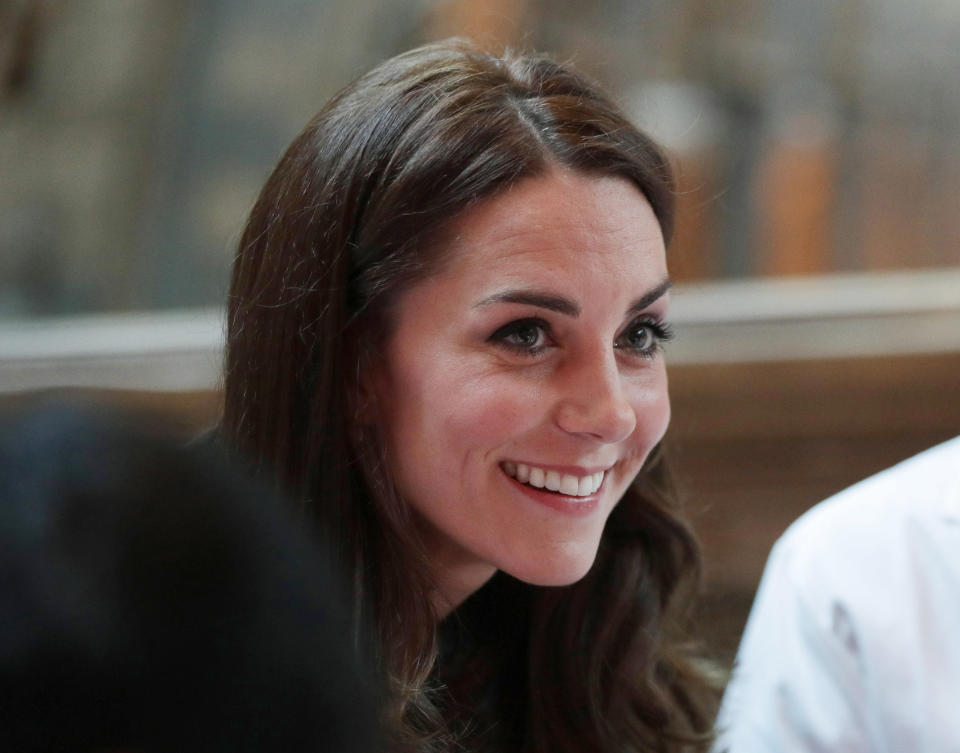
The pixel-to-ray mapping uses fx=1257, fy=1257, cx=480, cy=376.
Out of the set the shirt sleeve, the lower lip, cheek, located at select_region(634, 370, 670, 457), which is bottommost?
the shirt sleeve

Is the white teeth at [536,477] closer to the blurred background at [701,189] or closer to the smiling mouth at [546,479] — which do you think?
the smiling mouth at [546,479]

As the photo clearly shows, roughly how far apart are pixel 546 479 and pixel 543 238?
0.23 meters

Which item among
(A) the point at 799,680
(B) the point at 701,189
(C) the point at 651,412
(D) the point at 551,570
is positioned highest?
(C) the point at 651,412

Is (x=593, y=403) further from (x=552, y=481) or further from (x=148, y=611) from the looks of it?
(x=148, y=611)

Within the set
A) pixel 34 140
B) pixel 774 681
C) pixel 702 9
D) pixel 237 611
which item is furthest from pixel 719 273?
pixel 237 611

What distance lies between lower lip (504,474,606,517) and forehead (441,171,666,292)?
20 centimetres

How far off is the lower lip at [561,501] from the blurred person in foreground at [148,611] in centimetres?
71

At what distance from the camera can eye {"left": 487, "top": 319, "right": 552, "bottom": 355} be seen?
1205 millimetres

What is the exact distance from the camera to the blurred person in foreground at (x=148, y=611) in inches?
18.9

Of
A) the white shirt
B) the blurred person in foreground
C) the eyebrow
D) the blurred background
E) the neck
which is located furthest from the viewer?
the blurred background

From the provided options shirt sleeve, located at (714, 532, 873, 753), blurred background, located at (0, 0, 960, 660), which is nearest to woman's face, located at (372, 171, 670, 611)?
shirt sleeve, located at (714, 532, 873, 753)

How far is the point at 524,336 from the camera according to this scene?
3.98 ft

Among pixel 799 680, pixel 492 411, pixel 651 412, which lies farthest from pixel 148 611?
pixel 799 680

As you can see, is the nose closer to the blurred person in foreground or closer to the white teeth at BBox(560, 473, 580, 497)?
the white teeth at BBox(560, 473, 580, 497)
